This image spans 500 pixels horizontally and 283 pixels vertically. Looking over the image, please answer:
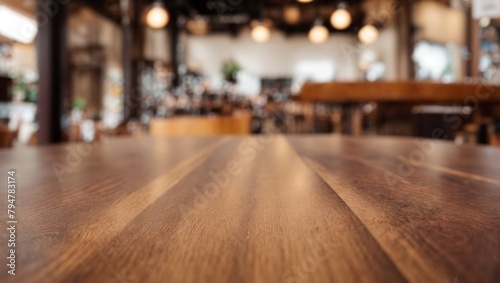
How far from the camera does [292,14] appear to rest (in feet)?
39.2

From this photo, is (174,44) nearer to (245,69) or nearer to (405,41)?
(245,69)

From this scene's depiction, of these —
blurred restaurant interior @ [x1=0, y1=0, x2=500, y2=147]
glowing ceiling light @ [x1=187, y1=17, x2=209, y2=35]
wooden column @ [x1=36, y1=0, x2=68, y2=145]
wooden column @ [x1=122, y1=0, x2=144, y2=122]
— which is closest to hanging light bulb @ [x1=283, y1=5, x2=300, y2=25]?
blurred restaurant interior @ [x1=0, y1=0, x2=500, y2=147]

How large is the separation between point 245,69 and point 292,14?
10.6 ft

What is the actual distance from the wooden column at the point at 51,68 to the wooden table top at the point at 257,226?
4264mm

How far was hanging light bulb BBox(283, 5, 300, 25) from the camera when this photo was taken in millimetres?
11414

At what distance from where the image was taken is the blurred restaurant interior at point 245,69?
292 cm

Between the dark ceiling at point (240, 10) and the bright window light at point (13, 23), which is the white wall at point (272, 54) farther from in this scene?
the bright window light at point (13, 23)

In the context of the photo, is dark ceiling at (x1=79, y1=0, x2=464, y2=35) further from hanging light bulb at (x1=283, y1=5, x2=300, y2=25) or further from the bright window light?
the bright window light

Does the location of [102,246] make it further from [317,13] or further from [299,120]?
[317,13]

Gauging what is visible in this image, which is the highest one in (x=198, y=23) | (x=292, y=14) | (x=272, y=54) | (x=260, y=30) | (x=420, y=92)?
(x=292, y=14)

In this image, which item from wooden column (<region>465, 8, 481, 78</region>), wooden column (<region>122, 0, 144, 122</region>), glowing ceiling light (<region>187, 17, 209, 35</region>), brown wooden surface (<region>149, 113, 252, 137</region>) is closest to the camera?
brown wooden surface (<region>149, 113, 252, 137</region>)

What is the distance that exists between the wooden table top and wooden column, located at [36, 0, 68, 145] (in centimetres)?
426

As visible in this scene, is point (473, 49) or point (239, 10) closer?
point (473, 49)

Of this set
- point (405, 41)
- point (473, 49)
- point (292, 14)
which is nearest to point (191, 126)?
point (473, 49)
